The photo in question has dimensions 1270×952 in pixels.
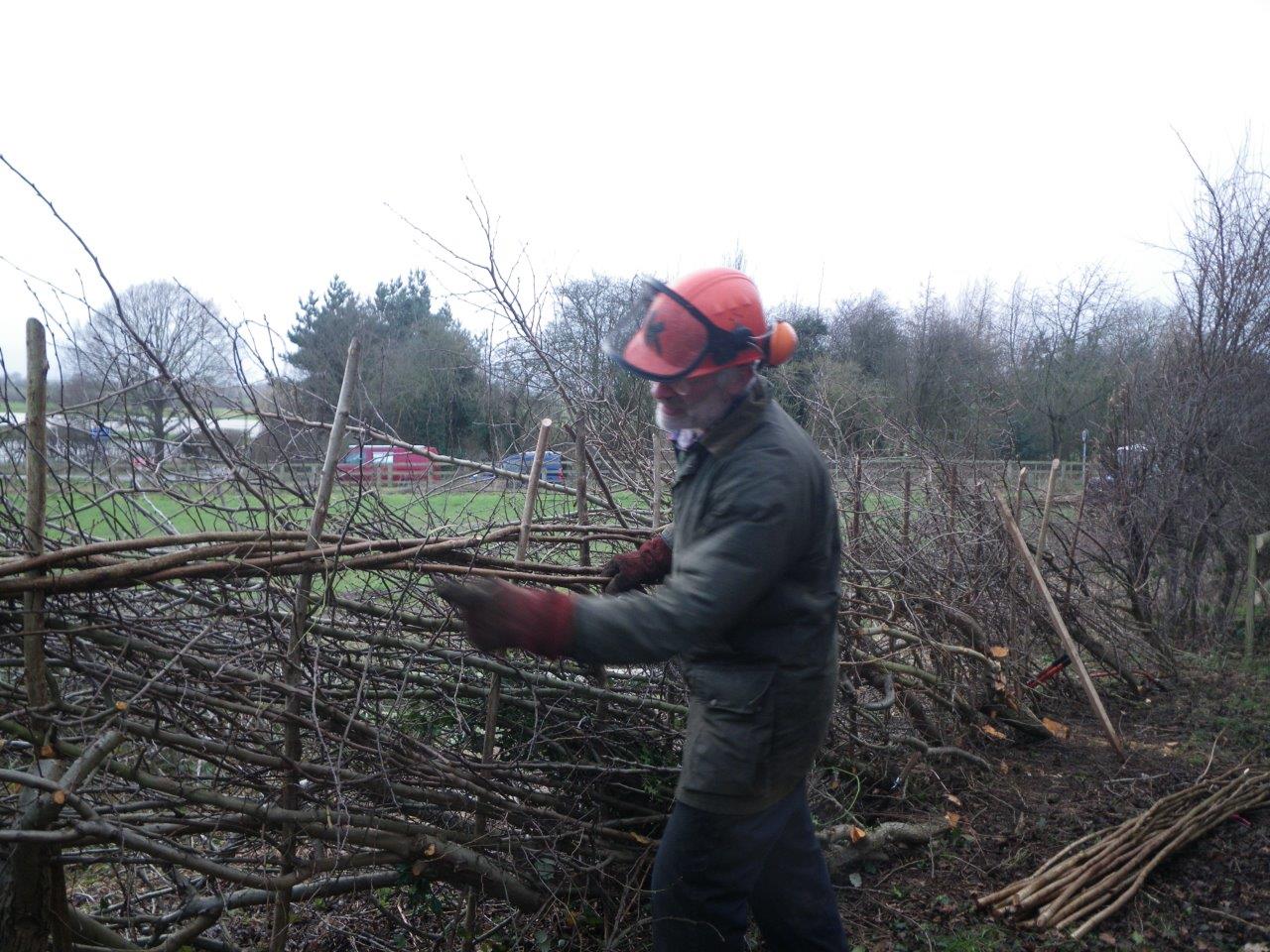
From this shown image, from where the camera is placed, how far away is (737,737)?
7.77 feet

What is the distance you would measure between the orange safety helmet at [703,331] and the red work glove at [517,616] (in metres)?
0.67

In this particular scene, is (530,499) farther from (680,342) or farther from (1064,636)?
(1064,636)

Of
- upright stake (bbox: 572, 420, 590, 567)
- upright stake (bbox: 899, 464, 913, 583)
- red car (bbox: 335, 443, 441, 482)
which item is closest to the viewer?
upright stake (bbox: 572, 420, 590, 567)

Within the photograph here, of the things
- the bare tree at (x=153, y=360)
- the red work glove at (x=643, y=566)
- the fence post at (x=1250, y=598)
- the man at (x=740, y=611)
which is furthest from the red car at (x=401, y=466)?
the fence post at (x=1250, y=598)

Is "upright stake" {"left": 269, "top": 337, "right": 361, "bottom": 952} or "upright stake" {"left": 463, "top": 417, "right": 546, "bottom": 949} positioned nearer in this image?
"upright stake" {"left": 269, "top": 337, "right": 361, "bottom": 952}

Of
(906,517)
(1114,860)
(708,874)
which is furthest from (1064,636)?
(708,874)

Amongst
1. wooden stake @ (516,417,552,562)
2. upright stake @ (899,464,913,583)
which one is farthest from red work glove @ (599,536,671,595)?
upright stake @ (899,464,913,583)

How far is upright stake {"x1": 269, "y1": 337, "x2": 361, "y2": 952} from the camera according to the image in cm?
279

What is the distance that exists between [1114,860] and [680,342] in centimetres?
356

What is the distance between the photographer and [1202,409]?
10156 millimetres

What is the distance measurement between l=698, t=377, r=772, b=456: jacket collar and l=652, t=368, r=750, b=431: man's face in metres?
0.02

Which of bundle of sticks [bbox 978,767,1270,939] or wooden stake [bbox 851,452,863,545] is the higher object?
wooden stake [bbox 851,452,863,545]

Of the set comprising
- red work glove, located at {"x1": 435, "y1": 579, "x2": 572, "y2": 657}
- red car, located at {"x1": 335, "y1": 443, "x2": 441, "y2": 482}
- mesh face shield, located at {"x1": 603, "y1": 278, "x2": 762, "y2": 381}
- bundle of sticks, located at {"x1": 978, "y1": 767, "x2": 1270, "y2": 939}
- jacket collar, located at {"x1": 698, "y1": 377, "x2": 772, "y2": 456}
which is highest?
mesh face shield, located at {"x1": 603, "y1": 278, "x2": 762, "y2": 381}

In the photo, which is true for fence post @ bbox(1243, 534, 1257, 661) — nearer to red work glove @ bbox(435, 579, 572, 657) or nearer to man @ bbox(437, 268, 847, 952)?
man @ bbox(437, 268, 847, 952)
